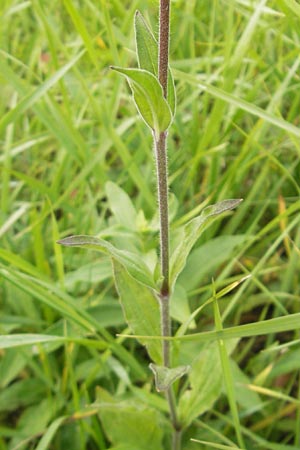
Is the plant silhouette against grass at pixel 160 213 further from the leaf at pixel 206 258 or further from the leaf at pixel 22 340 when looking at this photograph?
the leaf at pixel 206 258

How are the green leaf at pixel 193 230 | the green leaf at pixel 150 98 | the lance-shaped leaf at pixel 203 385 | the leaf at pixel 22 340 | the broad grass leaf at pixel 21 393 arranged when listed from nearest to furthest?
the green leaf at pixel 150 98, the green leaf at pixel 193 230, the leaf at pixel 22 340, the lance-shaped leaf at pixel 203 385, the broad grass leaf at pixel 21 393

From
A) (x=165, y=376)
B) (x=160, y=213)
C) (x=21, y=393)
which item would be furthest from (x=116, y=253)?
(x=21, y=393)

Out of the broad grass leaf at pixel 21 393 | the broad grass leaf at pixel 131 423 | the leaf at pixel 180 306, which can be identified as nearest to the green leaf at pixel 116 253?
the leaf at pixel 180 306

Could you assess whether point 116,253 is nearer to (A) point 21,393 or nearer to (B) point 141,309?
(B) point 141,309

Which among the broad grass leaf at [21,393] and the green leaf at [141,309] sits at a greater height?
the green leaf at [141,309]

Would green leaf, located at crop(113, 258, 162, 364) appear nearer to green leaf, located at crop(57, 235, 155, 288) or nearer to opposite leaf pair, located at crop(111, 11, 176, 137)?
green leaf, located at crop(57, 235, 155, 288)
